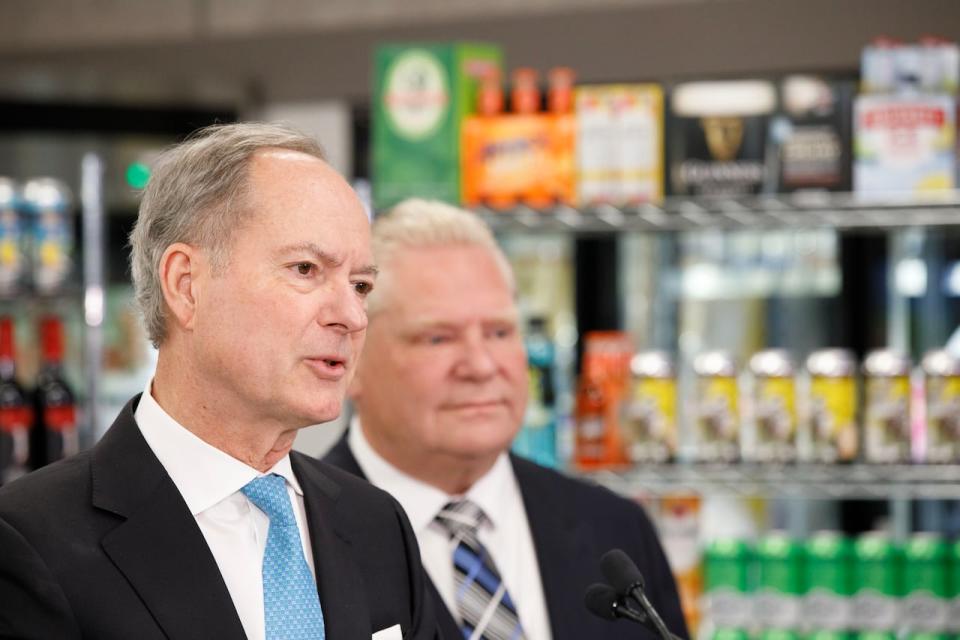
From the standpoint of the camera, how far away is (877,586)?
3.19m

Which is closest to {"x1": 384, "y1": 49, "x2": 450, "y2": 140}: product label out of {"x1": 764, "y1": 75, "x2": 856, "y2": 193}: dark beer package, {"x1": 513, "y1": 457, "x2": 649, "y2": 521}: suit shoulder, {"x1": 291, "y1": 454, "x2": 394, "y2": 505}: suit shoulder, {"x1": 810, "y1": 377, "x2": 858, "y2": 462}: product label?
{"x1": 764, "y1": 75, "x2": 856, "y2": 193}: dark beer package

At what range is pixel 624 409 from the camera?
3459 mm

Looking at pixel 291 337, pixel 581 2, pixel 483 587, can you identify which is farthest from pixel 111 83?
pixel 291 337

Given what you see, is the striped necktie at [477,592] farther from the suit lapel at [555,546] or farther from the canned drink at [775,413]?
the canned drink at [775,413]

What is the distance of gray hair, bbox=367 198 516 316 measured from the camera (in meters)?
2.45

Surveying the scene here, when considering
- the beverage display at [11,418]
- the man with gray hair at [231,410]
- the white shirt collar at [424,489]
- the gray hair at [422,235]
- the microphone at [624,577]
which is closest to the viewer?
the man with gray hair at [231,410]

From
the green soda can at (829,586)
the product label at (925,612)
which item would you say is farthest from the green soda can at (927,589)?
the green soda can at (829,586)

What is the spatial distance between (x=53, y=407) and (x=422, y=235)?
210 centimetres

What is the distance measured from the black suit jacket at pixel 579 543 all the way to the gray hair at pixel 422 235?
29 cm

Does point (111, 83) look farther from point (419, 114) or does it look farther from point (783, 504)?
point (783, 504)

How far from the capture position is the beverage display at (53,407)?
4.16 m

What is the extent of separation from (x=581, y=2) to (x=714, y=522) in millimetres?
1869

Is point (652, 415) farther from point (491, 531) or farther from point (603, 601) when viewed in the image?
point (603, 601)

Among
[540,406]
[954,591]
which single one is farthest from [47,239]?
[954,591]
